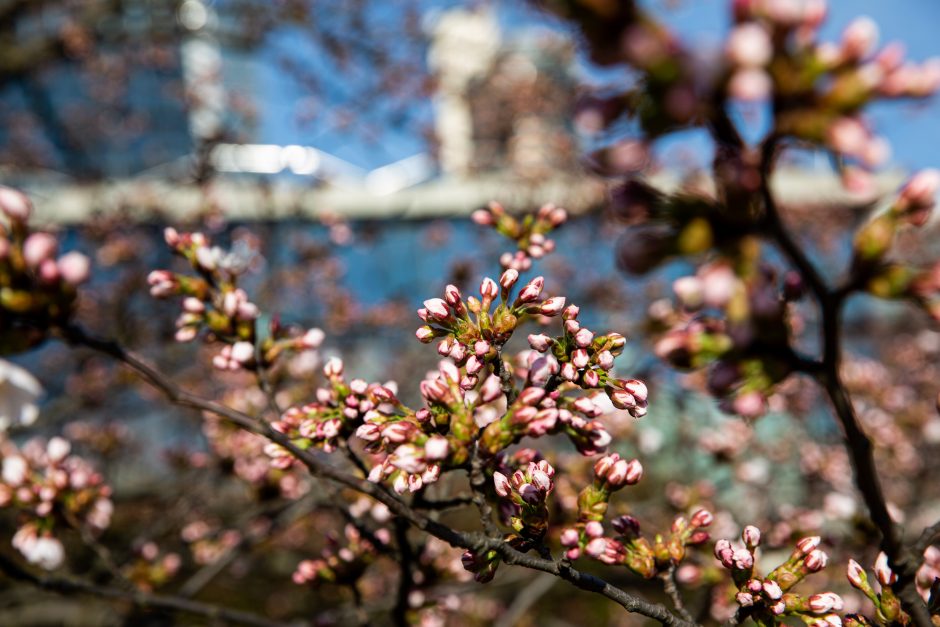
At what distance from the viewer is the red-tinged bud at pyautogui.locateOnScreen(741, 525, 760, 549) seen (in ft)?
4.05

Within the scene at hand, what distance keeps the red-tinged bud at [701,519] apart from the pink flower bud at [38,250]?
139 centimetres

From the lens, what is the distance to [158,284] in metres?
1.40

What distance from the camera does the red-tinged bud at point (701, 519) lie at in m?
1.35

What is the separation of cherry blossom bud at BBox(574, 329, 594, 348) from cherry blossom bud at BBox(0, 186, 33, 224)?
1001 mm

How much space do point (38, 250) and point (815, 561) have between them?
5.09 feet

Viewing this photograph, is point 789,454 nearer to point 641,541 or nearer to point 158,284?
point 641,541

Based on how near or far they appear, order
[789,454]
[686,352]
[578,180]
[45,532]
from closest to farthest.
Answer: [686,352]
[45,532]
[789,454]
[578,180]

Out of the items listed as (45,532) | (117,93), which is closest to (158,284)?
(45,532)

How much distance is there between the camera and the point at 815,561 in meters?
1.22

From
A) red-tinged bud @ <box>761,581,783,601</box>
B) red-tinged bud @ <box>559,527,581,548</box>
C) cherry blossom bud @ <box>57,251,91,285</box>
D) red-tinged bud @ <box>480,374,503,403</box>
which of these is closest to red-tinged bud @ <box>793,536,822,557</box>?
red-tinged bud @ <box>761,581,783,601</box>

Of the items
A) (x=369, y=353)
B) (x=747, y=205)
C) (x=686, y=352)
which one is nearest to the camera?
(x=747, y=205)

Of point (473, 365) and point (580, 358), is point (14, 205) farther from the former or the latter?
point (580, 358)

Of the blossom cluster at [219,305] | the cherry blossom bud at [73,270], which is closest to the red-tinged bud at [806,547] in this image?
the blossom cluster at [219,305]

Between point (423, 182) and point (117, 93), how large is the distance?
570 cm
